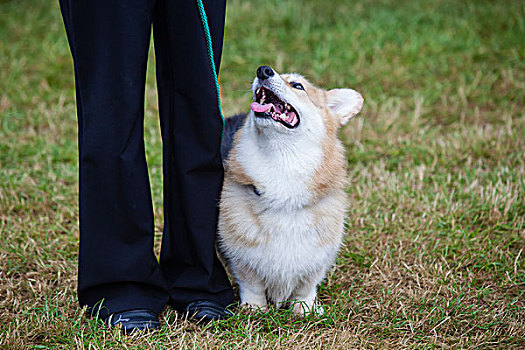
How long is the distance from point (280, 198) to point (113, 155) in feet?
2.44

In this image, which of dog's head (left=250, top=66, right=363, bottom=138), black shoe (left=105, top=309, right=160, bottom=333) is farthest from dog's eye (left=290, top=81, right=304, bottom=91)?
black shoe (left=105, top=309, right=160, bottom=333)

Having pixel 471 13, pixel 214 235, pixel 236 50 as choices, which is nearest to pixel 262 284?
pixel 214 235

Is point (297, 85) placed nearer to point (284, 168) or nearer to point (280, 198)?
point (284, 168)

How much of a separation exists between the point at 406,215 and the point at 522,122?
178 centimetres

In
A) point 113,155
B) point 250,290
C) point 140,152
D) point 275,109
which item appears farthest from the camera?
point 250,290

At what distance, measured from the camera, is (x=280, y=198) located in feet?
8.47

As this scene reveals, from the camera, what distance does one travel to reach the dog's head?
2.52 metres

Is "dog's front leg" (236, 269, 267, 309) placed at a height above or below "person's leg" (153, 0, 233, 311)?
below

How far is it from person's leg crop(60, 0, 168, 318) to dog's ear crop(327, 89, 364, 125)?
1019 mm

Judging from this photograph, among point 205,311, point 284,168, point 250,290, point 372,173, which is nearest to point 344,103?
point 284,168

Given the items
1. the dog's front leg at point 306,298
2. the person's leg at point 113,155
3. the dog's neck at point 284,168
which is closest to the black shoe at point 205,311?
the person's leg at point 113,155

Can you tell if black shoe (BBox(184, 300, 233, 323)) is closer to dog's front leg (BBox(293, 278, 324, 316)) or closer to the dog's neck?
dog's front leg (BBox(293, 278, 324, 316))

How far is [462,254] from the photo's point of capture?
322cm

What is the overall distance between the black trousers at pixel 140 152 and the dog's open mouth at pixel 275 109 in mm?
206
